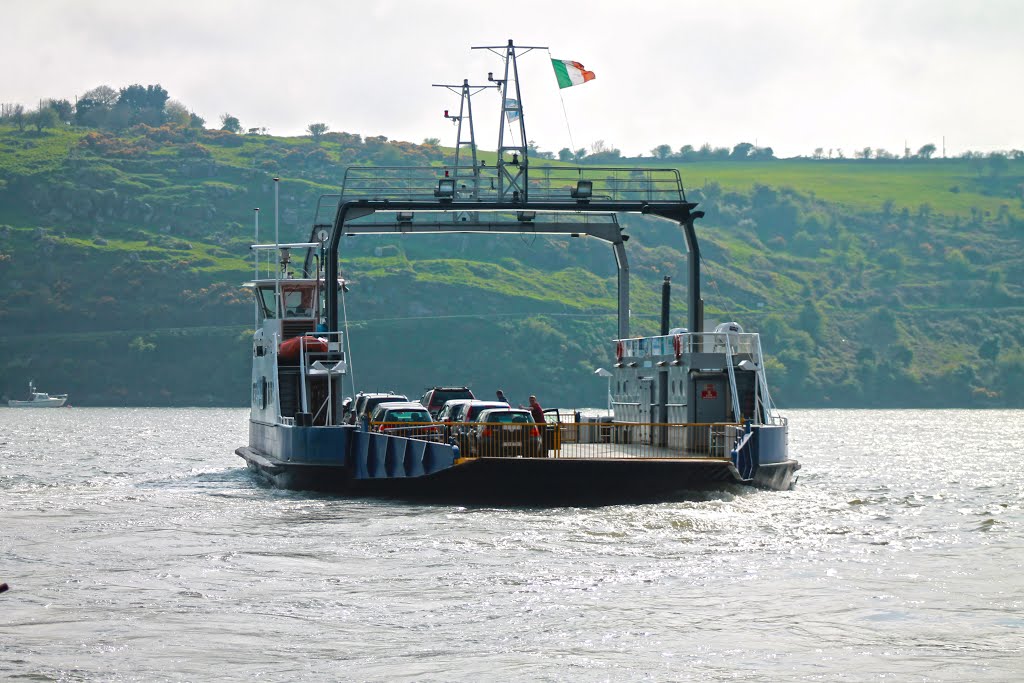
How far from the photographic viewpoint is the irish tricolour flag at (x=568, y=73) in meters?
41.0

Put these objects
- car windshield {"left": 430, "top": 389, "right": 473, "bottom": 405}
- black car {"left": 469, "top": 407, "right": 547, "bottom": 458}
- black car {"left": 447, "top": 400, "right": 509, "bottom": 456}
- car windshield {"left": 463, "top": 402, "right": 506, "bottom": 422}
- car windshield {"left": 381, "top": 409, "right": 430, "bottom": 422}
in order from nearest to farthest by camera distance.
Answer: black car {"left": 469, "top": 407, "right": 547, "bottom": 458}, black car {"left": 447, "top": 400, "right": 509, "bottom": 456}, car windshield {"left": 463, "top": 402, "right": 506, "bottom": 422}, car windshield {"left": 381, "top": 409, "right": 430, "bottom": 422}, car windshield {"left": 430, "top": 389, "right": 473, "bottom": 405}

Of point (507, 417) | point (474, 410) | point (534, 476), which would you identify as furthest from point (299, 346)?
point (534, 476)

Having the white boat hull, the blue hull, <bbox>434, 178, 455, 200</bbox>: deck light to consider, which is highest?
<bbox>434, 178, 455, 200</bbox>: deck light

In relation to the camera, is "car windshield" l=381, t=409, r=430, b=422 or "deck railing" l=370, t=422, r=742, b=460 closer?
"deck railing" l=370, t=422, r=742, b=460

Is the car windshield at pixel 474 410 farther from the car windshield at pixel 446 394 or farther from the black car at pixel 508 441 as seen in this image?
the car windshield at pixel 446 394

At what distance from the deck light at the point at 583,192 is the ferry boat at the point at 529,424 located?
8 centimetres

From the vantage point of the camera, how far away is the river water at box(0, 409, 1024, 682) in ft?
53.2

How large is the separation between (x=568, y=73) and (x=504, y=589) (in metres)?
23.4

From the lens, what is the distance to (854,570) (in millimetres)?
23078

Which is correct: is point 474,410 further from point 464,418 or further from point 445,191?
point 445,191

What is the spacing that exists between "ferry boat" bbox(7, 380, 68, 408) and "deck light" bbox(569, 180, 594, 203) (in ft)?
430

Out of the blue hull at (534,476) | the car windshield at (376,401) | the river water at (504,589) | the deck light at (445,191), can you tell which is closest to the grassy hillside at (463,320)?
the car windshield at (376,401)

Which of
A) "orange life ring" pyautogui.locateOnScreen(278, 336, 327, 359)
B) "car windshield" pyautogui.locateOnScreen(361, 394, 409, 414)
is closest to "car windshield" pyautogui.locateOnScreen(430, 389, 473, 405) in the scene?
"car windshield" pyautogui.locateOnScreen(361, 394, 409, 414)

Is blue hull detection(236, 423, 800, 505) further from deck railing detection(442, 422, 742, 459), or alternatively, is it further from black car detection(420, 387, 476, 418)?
black car detection(420, 387, 476, 418)
